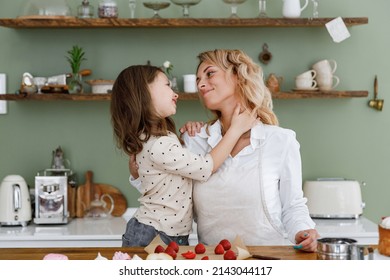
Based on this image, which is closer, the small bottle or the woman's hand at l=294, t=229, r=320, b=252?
the woman's hand at l=294, t=229, r=320, b=252

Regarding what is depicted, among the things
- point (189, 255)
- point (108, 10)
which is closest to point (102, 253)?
point (189, 255)

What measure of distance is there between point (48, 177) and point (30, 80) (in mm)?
547

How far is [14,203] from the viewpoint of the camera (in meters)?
3.90

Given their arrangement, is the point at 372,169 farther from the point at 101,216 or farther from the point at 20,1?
the point at 20,1

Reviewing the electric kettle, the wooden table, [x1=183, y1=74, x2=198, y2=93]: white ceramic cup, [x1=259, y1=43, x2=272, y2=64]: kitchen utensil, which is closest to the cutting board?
the electric kettle

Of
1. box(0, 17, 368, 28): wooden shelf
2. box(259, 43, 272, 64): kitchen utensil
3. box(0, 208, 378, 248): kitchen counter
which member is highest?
box(0, 17, 368, 28): wooden shelf

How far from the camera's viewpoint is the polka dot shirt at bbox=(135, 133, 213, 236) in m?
2.39

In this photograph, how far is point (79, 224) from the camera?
389cm

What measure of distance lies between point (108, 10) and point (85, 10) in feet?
0.46

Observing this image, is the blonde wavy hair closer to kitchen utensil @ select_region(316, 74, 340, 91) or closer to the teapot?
kitchen utensil @ select_region(316, 74, 340, 91)

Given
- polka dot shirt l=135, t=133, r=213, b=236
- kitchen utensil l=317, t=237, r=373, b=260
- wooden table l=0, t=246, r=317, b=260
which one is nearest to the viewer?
kitchen utensil l=317, t=237, r=373, b=260

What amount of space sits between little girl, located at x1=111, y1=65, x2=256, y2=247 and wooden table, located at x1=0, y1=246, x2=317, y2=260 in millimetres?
211
